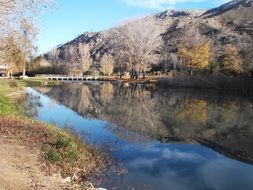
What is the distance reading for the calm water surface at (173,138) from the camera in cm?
1712

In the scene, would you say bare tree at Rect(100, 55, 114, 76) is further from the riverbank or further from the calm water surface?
the riverbank

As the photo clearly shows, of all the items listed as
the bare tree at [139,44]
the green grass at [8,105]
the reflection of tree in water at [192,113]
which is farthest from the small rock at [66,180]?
the bare tree at [139,44]

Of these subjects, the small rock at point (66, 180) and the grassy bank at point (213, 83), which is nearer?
the small rock at point (66, 180)

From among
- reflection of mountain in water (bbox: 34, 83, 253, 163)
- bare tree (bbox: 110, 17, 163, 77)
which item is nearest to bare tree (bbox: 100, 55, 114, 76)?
bare tree (bbox: 110, 17, 163, 77)

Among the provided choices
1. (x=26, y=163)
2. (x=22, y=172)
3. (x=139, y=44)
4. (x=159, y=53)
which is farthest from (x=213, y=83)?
(x=159, y=53)

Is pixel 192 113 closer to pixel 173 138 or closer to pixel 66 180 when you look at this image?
pixel 173 138

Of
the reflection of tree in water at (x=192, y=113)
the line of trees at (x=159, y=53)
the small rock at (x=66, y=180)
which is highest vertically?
the line of trees at (x=159, y=53)

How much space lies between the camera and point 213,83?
69688 millimetres

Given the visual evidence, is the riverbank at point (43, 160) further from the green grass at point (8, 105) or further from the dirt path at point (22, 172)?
the green grass at point (8, 105)

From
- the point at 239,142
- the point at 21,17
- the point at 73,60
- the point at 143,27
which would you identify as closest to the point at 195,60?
the point at 143,27

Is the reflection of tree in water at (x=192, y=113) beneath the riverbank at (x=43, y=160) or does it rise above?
beneath

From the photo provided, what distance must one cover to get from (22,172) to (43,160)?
79.2 inches

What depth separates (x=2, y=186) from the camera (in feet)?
39.1

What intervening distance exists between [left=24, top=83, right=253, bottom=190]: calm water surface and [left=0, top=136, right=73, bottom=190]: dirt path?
95.8 inches
